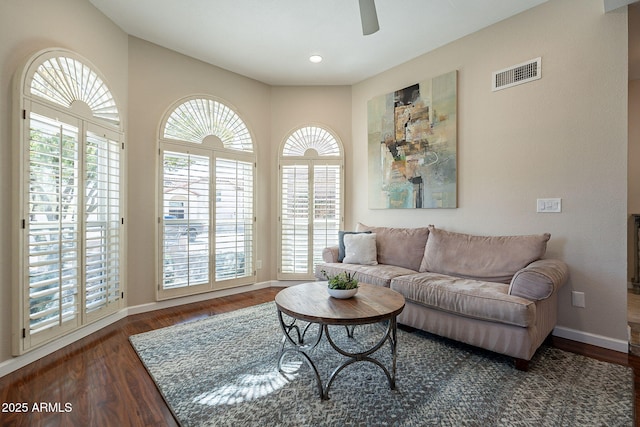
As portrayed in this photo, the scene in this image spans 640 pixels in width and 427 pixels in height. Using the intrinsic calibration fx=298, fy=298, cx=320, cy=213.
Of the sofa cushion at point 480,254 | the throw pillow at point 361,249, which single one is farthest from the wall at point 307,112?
the sofa cushion at point 480,254

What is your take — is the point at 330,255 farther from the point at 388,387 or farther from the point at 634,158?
the point at 634,158

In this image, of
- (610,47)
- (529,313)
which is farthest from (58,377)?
(610,47)

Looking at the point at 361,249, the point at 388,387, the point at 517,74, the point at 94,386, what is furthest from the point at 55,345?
the point at 517,74

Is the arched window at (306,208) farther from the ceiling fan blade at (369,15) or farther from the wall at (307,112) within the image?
the ceiling fan blade at (369,15)

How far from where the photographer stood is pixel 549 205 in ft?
8.62

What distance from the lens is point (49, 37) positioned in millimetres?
2363

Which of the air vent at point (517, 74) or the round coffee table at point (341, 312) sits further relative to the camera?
the air vent at point (517, 74)

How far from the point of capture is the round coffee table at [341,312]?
5.67ft

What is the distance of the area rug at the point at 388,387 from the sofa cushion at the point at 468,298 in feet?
1.13

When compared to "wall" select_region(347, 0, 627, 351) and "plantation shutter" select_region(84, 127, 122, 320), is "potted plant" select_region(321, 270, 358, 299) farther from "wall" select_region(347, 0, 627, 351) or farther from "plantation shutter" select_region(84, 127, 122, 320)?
"plantation shutter" select_region(84, 127, 122, 320)

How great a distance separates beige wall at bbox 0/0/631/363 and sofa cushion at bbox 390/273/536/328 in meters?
0.78

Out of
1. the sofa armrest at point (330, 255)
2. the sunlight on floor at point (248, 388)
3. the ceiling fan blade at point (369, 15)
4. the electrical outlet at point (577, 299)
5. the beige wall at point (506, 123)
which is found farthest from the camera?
the sofa armrest at point (330, 255)

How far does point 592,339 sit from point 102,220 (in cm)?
440

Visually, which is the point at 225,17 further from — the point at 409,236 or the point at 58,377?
the point at 58,377
